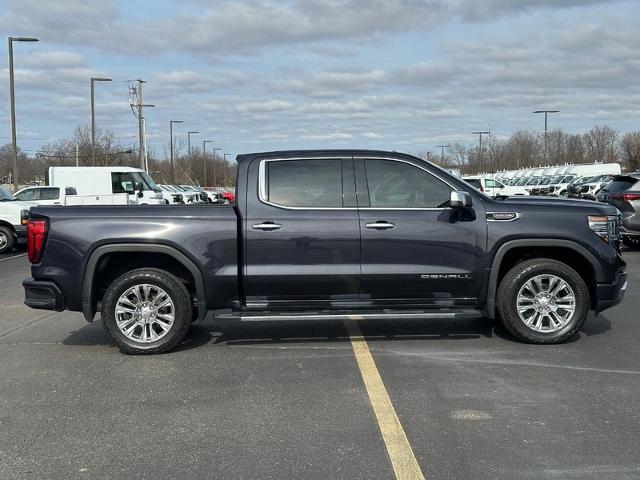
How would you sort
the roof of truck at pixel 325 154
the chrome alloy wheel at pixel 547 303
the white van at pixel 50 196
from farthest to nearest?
1. the white van at pixel 50 196
2. the roof of truck at pixel 325 154
3. the chrome alloy wheel at pixel 547 303

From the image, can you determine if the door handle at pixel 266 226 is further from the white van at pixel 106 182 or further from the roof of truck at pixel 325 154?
the white van at pixel 106 182

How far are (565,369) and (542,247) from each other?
1.31m

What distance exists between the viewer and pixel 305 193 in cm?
626

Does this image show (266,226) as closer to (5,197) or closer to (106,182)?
(5,197)

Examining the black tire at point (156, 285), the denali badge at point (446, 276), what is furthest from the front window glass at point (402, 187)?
the black tire at point (156, 285)

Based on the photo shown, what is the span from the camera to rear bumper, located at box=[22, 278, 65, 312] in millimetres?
6086

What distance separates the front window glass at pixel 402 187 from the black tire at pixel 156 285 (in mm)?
2064

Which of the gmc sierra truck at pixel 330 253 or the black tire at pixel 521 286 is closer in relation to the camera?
the gmc sierra truck at pixel 330 253

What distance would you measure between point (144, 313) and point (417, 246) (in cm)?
269

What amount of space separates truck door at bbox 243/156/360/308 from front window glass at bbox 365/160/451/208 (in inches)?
10.3

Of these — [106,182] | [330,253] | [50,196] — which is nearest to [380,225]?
[330,253]

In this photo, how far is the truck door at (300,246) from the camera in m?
6.07

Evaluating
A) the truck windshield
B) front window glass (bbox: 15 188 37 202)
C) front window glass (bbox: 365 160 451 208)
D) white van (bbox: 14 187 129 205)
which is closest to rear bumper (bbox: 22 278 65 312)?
front window glass (bbox: 365 160 451 208)

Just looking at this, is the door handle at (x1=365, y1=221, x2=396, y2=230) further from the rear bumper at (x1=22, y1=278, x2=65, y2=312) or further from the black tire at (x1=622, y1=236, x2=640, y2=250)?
the black tire at (x1=622, y1=236, x2=640, y2=250)
